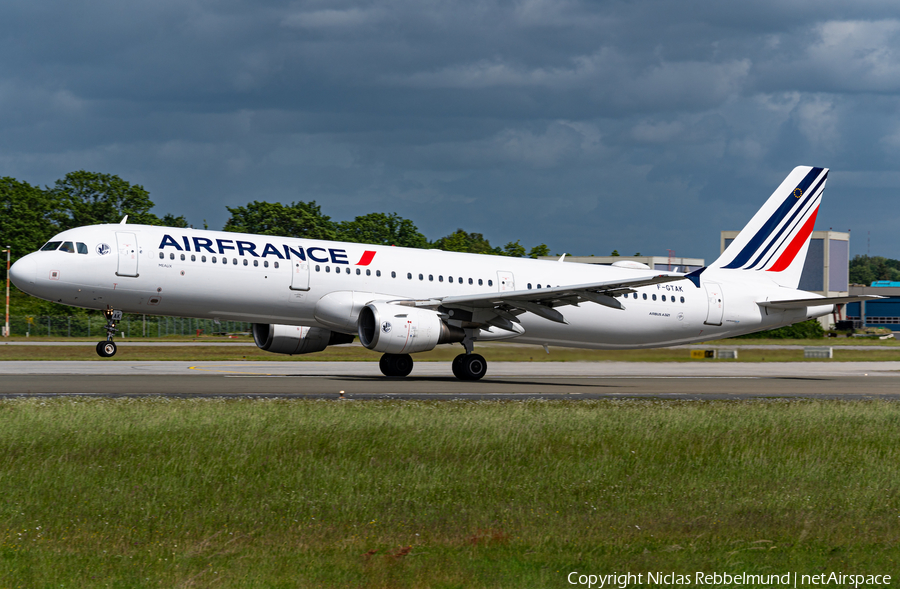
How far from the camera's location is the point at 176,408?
16.5m

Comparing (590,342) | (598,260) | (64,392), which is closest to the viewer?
(64,392)

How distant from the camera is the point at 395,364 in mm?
29672

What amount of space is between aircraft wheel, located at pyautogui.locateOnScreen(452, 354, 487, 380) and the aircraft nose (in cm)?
1292

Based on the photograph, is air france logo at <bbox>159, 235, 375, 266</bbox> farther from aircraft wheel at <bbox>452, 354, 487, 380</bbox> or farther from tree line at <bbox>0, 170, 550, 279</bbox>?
tree line at <bbox>0, 170, 550, 279</bbox>

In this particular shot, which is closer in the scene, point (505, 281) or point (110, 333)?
point (110, 333)

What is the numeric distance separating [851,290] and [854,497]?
16677 cm

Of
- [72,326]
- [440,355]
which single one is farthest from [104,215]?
[440,355]

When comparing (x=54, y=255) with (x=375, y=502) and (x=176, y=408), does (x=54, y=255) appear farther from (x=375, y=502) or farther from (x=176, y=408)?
(x=375, y=502)

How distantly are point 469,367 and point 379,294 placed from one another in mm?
3726

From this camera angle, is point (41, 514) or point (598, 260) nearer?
point (41, 514)

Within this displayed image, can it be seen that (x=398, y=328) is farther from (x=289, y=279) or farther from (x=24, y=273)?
(x=24, y=273)

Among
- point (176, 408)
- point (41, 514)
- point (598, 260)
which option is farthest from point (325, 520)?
point (598, 260)

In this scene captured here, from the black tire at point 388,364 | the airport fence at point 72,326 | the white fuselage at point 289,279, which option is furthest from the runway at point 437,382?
the airport fence at point 72,326

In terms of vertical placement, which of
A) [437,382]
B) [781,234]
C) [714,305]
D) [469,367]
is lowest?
[437,382]
